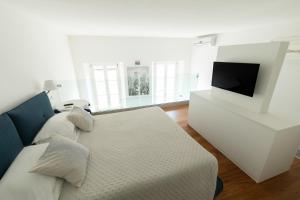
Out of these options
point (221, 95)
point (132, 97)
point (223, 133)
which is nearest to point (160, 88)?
point (132, 97)

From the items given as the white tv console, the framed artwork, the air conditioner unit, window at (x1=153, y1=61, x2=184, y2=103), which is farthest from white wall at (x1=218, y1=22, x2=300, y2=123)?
the framed artwork

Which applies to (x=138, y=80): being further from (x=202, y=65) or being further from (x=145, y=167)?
(x=145, y=167)

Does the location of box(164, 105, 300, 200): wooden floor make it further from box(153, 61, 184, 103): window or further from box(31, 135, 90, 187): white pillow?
box(153, 61, 184, 103): window

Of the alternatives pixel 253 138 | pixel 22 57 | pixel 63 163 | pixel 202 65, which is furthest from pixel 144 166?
pixel 202 65

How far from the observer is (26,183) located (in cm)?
94

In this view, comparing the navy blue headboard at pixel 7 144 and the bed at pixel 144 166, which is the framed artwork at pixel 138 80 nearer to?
the bed at pixel 144 166

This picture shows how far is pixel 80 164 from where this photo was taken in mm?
1214

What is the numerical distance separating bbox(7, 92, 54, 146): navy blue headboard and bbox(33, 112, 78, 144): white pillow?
85mm

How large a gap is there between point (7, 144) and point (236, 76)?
2.93 m

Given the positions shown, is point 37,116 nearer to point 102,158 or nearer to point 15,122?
point 15,122

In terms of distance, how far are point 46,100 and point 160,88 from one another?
3.83 meters

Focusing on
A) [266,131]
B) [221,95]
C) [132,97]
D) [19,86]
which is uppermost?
[19,86]

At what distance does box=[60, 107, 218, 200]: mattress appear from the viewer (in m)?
1.10

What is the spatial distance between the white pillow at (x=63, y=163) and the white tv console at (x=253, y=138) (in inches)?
82.2
